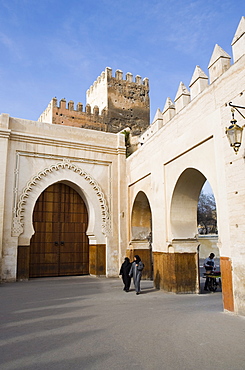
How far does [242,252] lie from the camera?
17.9ft

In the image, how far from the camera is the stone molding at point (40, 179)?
10.2 m

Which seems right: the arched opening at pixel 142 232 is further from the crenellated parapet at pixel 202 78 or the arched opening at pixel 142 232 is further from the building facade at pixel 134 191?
the crenellated parapet at pixel 202 78

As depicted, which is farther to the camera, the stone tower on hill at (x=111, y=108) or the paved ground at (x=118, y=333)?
the stone tower on hill at (x=111, y=108)

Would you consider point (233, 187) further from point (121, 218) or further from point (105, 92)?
point (105, 92)

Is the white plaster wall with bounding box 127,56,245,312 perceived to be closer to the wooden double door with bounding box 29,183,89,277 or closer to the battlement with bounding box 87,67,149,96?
the wooden double door with bounding box 29,183,89,277

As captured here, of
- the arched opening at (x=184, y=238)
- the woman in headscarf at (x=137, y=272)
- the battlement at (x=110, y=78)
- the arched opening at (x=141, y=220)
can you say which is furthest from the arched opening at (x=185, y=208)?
the battlement at (x=110, y=78)

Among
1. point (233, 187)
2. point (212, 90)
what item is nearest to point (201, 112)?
point (212, 90)

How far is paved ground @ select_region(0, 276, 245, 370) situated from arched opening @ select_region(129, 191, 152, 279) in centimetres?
393

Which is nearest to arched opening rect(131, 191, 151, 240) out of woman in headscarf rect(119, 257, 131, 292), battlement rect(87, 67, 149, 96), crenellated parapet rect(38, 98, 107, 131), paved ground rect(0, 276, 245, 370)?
woman in headscarf rect(119, 257, 131, 292)

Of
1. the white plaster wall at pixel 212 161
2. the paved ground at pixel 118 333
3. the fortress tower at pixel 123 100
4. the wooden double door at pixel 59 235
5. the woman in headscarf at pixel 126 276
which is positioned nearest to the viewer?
the paved ground at pixel 118 333

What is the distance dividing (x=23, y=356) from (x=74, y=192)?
8.85 metres

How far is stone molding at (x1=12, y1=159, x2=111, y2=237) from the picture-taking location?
1022cm

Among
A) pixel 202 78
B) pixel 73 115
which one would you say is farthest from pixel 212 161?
pixel 73 115

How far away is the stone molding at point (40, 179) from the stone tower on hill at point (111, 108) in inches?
639
